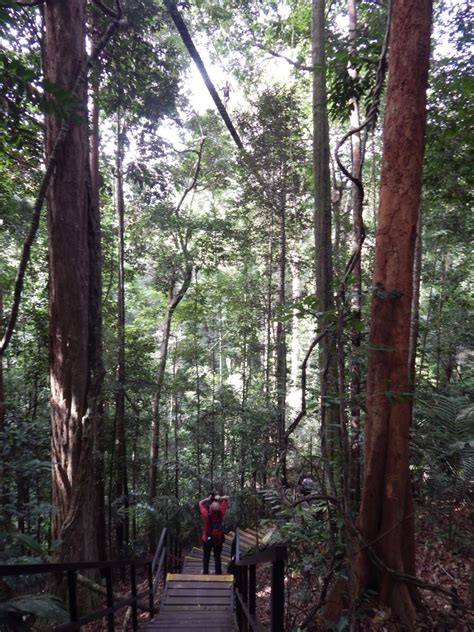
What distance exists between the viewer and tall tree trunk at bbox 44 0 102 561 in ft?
12.9

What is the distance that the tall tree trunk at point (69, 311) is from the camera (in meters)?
3.92

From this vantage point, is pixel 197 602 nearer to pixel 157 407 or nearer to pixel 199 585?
pixel 199 585

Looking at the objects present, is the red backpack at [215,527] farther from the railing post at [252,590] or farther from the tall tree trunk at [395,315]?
the tall tree trunk at [395,315]

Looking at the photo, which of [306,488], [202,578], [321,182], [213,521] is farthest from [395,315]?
[202,578]

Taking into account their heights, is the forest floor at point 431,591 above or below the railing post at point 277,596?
below

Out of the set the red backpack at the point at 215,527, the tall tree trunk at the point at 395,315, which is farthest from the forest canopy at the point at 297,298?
the red backpack at the point at 215,527

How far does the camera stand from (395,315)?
3146mm

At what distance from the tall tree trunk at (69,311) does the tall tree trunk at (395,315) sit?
2660 mm

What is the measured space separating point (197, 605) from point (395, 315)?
5124 mm

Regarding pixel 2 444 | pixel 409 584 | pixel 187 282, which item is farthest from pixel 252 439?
pixel 409 584

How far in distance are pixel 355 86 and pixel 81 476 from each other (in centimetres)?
556

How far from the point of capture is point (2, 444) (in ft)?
13.9

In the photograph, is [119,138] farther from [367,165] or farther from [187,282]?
[367,165]

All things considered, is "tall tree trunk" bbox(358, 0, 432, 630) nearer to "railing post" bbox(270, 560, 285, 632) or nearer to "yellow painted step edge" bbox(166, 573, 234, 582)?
"railing post" bbox(270, 560, 285, 632)
